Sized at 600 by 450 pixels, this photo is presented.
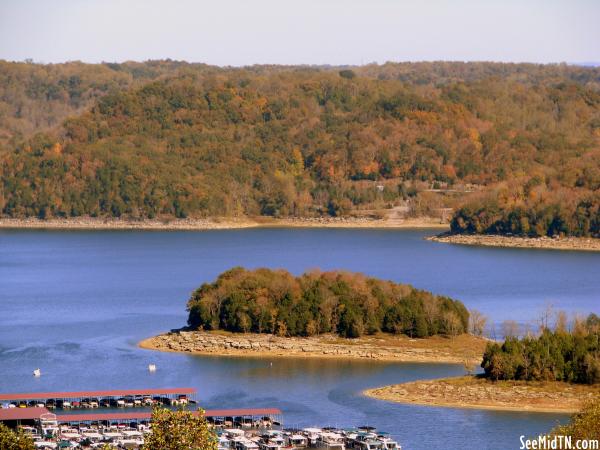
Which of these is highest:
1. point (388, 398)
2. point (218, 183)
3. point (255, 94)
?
point (255, 94)

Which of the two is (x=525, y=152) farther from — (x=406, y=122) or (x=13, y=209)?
(x=13, y=209)

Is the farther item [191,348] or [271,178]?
[271,178]

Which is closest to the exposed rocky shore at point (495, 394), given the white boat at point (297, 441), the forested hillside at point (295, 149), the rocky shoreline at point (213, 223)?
the white boat at point (297, 441)

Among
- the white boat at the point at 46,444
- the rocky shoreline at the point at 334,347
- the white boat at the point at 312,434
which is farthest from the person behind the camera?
the rocky shoreline at the point at 334,347

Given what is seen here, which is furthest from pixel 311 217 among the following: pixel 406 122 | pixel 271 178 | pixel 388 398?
pixel 388 398

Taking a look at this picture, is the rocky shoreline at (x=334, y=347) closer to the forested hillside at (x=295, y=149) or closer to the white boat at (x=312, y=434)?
the white boat at (x=312, y=434)

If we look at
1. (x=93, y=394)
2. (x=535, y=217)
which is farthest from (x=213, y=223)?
(x=93, y=394)
